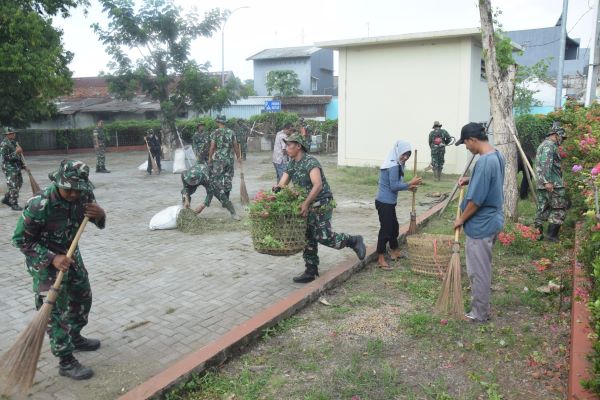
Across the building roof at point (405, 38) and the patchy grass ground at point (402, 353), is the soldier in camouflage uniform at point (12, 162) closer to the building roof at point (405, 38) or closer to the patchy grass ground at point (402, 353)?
the patchy grass ground at point (402, 353)

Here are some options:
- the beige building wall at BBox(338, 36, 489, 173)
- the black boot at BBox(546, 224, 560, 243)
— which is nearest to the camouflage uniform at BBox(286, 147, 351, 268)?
the black boot at BBox(546, 224, 560, 243)

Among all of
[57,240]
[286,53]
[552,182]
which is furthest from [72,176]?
[286,53]

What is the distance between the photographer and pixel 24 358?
3.20 meters

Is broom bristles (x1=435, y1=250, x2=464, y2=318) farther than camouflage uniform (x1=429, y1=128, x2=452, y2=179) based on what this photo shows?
No

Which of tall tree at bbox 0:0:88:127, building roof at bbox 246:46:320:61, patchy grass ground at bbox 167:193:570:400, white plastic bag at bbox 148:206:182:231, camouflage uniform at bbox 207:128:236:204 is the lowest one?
patchy grass ground at bbox 167:193:570:400

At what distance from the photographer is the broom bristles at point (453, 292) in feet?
14.7

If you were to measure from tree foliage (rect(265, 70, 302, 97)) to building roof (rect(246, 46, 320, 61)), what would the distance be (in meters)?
6.24

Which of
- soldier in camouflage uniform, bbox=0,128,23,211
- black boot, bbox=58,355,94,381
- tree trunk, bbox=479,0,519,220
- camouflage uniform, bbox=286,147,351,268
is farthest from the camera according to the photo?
soldier in camouflage uniform, bbox=0,128,23,211

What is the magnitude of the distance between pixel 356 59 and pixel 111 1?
846cm

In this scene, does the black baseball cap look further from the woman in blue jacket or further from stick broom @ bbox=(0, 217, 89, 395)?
stick broom @ bbox=(0, 217, 89, 395)

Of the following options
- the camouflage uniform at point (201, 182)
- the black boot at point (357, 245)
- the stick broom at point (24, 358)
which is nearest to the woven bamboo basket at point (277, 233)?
the black boot at point (357, 245)

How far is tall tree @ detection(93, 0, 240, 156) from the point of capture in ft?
55.5

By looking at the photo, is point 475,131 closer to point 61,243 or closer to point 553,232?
point 61,243

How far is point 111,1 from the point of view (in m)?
16.5
